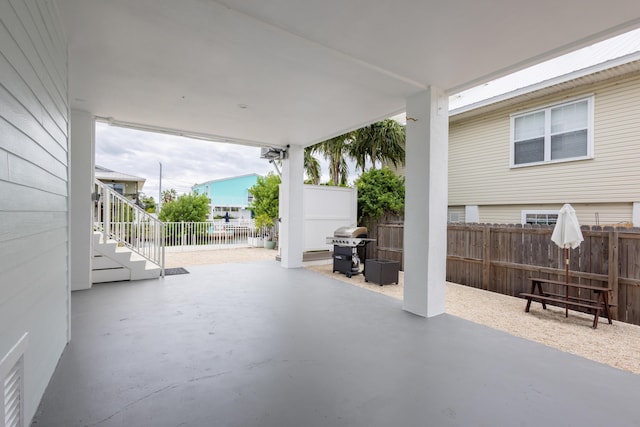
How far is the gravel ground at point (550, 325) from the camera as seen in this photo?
114 inches

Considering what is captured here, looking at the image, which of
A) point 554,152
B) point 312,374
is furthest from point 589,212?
point 312,374

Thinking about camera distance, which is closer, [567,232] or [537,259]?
[567,232]

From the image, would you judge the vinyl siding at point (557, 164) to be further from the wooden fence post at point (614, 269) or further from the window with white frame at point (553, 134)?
the wooden fence post at point (614, 269)

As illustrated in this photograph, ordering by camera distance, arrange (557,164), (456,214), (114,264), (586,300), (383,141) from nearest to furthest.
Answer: (586,300) < (114,264) < (557,164) < (456,214) < (383,141)

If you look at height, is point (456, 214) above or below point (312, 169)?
below

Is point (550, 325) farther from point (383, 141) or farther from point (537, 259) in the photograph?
point (383, 141)

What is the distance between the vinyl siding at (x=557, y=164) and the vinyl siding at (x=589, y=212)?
0.16m

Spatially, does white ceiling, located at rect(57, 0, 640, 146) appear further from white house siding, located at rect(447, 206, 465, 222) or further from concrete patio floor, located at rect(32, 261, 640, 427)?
white house siding, located at rect(447, 206, 465, 222)

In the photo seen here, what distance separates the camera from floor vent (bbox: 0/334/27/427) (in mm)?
1411

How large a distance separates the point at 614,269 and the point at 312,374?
4271 millimetres

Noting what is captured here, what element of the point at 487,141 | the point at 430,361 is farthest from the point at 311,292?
the point at 487,141

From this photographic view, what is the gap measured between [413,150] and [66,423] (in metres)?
4.25

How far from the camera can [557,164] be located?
20.3ft

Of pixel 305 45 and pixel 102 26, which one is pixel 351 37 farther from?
pixel 102 26
